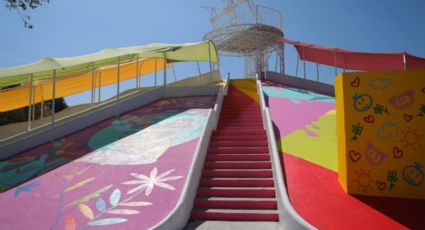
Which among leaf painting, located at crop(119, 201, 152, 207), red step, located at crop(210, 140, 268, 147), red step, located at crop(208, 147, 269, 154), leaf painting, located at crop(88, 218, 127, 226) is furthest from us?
red step, located at crop(210, 140, 268, 147)

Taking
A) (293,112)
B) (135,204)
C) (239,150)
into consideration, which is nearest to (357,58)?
(293,112)

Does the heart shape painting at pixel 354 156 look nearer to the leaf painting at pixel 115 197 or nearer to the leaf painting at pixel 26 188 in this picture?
the leaf painting at pixel 115 197

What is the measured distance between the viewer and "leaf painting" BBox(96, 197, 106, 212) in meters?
6.78

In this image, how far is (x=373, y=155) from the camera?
6.78 m

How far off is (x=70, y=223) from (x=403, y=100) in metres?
7.02

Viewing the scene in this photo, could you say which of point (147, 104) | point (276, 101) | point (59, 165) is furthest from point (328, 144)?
point (147, 104)

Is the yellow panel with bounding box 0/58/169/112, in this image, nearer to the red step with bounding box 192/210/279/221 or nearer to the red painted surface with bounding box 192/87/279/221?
the red painted surface with bounding box 192/87/279/221

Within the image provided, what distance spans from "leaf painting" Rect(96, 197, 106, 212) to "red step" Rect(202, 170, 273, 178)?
2586 millimetres

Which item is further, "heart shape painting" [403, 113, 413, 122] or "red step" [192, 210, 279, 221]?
"red step" [192, 210, 279, 221]

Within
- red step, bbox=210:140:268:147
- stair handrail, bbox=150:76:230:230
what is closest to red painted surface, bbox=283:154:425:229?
stair handrail, bbox=150:76:230:230

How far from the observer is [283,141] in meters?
9.75

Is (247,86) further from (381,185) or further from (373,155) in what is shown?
(381,185)

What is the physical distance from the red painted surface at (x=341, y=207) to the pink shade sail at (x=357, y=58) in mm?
12120

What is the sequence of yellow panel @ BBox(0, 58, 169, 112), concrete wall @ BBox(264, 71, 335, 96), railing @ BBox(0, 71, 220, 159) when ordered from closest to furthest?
1. railing @ BBox(0, 71, 220, 159)
2. yellow panel @ BBox(0, 58, 169, 112)
3. concrete wall @ BBox(264, 71, 335, 96)
